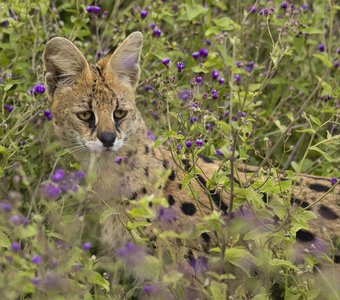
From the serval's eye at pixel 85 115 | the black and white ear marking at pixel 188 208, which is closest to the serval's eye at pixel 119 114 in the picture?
the serval's eye at pixel 85 115

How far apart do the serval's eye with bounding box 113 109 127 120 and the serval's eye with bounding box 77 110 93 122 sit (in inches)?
5.3

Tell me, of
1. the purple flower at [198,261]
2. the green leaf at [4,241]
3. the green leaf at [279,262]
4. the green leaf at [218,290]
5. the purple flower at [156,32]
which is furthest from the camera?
the purple flower at [156,32]

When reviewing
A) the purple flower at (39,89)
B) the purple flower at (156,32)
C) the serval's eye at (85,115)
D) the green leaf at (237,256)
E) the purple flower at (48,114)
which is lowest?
the purple flower at (48,114)

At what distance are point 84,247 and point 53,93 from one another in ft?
5.15

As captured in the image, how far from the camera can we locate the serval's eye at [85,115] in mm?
4512

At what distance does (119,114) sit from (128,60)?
40 centimetres

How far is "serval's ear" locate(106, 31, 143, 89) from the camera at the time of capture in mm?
4711

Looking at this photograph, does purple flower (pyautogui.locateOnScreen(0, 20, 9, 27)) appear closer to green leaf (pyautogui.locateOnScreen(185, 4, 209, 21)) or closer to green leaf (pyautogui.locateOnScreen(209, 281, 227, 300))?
green leaf (pyautogui.locateOnScreen(185, 4, 209, 21))

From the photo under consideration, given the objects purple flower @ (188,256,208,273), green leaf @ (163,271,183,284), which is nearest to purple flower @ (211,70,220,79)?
purple flower @ (188,256,208,273)

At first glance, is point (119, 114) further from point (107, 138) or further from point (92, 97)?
point (107, 138)

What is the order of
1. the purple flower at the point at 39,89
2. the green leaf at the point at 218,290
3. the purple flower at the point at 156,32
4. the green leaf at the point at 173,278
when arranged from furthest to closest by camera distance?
1. the purple flower at the point at 156,32
2. the purple flower at the point at 39,89
3. the green leaf at the point at 218,290
4. the green leaf at the point at 173,278

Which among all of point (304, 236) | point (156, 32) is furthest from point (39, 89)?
point (304, 236)

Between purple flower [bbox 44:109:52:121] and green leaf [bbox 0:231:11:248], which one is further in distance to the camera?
purple flower [bbox 44:109:52:121]

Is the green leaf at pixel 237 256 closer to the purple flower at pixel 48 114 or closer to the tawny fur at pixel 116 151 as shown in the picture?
the tawny fur at pixel 116 151
